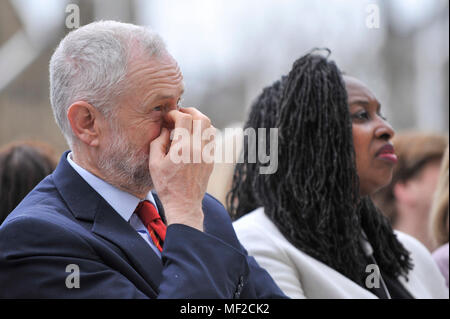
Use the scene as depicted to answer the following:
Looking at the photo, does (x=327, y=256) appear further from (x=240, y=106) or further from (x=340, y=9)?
(x=240, y=106)

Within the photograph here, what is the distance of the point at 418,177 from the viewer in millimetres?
4965

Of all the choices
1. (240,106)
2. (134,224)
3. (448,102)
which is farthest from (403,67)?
(134,224)

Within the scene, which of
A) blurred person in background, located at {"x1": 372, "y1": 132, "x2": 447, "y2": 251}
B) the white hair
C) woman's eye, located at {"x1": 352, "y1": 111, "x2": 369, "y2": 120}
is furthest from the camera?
blurred person in background, located at {"x1": 372, "y1": 132, "x2": 447, "y2": 251}

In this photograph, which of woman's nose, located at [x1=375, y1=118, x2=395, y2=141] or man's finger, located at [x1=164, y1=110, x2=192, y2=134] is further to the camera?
woman's nose, located at [x1=375, y1=118, x2=395, y2=141]

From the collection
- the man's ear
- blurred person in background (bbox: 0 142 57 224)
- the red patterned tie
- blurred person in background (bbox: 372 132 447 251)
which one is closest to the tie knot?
the red patterned tie

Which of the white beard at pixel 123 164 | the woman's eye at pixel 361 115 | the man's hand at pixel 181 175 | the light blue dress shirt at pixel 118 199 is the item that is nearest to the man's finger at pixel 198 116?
the man's hand at pixel 181 175

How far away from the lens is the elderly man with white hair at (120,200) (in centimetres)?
188

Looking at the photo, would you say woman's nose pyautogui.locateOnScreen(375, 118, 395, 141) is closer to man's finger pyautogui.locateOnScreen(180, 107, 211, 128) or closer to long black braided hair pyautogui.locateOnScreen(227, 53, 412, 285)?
long black braided hair pyautogui.locateOnScreen(227, 53, 412, 285)

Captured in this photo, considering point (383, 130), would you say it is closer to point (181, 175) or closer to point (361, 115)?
point (361, 115)

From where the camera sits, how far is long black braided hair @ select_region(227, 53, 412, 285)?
300cm

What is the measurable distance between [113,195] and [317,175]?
44.4 inches

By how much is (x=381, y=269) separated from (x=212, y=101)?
8882 millimetres

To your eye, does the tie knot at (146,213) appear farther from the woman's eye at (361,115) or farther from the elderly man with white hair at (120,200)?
the woman's eye at (361,115)

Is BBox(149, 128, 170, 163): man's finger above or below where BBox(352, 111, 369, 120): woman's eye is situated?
above
